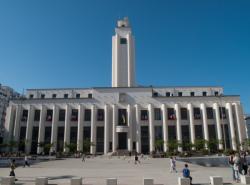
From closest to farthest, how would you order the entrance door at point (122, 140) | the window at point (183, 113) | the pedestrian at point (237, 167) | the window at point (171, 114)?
the pedestrian at point (237, 167), the entrance door at point (122, 140), the window at point (171, 114), the window at point (183, 113)

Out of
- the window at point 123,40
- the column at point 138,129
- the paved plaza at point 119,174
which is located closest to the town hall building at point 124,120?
the column at point 138,129

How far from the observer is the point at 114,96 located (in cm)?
7625

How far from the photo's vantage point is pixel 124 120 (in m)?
72.6

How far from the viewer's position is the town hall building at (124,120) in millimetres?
70750

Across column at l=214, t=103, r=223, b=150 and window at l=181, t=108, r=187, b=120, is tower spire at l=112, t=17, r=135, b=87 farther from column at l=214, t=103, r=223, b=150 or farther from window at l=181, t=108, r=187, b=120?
column at l=214, t=103, r=223, b=150

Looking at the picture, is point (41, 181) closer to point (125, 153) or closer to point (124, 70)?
point (125, 153)

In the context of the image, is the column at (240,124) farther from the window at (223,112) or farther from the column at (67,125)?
the column at (67,125)

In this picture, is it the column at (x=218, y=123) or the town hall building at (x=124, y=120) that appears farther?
the town hall building at (x=124, y=120)

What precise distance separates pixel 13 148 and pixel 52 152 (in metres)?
12.5

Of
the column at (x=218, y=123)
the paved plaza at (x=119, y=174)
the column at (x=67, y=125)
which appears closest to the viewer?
the paved plaza at (x=119, y=174)

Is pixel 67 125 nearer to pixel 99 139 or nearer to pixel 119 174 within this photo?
pixel 99 139

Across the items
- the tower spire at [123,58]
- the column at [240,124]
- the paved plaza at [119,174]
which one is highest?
the tower spire at [123,58]

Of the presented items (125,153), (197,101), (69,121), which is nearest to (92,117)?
(69,121)

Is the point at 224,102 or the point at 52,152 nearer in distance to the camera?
the point at 52,152
